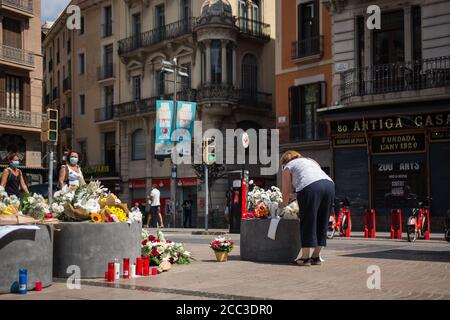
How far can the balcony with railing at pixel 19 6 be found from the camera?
129ft

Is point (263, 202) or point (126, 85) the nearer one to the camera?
point (263, 202)

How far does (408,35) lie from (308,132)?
→ 22.9 ft

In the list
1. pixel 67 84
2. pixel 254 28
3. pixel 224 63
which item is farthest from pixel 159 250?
pixel 67 84

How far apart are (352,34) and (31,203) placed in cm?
2230

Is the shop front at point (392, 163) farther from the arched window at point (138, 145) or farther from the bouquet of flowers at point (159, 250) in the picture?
the arched window at point (138, 145)

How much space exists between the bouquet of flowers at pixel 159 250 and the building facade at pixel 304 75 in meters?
20.0

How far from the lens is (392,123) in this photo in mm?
26641

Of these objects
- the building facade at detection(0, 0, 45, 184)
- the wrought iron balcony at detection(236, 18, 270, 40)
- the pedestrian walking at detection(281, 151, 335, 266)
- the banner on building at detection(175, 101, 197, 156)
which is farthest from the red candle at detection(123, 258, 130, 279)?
the wrought iron balcony at detection(236, 18, 270, 40)

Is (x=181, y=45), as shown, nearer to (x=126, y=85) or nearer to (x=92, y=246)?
(x=126, y=85)

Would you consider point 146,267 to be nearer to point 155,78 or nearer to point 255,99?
point 255,99

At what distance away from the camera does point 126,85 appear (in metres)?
45.5

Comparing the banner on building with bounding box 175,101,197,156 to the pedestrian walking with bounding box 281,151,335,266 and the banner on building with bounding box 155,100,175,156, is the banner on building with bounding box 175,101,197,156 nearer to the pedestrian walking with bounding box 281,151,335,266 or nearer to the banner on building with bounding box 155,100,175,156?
the banner on building with bounding box 155,100,175,156

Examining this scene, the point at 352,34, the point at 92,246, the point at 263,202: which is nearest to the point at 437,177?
the point at 352,34

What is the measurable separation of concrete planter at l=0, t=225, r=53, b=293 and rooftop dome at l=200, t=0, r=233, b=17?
31752 mm
